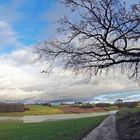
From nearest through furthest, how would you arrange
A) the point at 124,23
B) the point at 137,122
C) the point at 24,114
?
the point at 124,23
the point at 137,122
the point at 24,114

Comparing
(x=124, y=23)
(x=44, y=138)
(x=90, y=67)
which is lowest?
(x=44, y=138)

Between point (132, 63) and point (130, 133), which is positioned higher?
point (132, 63)

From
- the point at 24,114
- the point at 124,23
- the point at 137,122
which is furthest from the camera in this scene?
the point at 24,114

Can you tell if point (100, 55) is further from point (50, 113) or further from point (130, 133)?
point (50, 113)

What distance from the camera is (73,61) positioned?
1028 inches

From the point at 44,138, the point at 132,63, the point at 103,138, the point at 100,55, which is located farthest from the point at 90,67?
the point at 44,138

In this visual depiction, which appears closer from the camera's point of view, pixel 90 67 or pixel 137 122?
pixel 90 67

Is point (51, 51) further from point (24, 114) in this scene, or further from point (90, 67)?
point (24, 114)

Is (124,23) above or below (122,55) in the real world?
above

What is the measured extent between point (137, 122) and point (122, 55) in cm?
577

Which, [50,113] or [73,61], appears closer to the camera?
A: [73,61]

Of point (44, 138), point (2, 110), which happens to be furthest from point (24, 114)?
point (44, 138)

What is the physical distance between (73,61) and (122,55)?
3.09 meters

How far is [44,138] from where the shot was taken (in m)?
30.0
